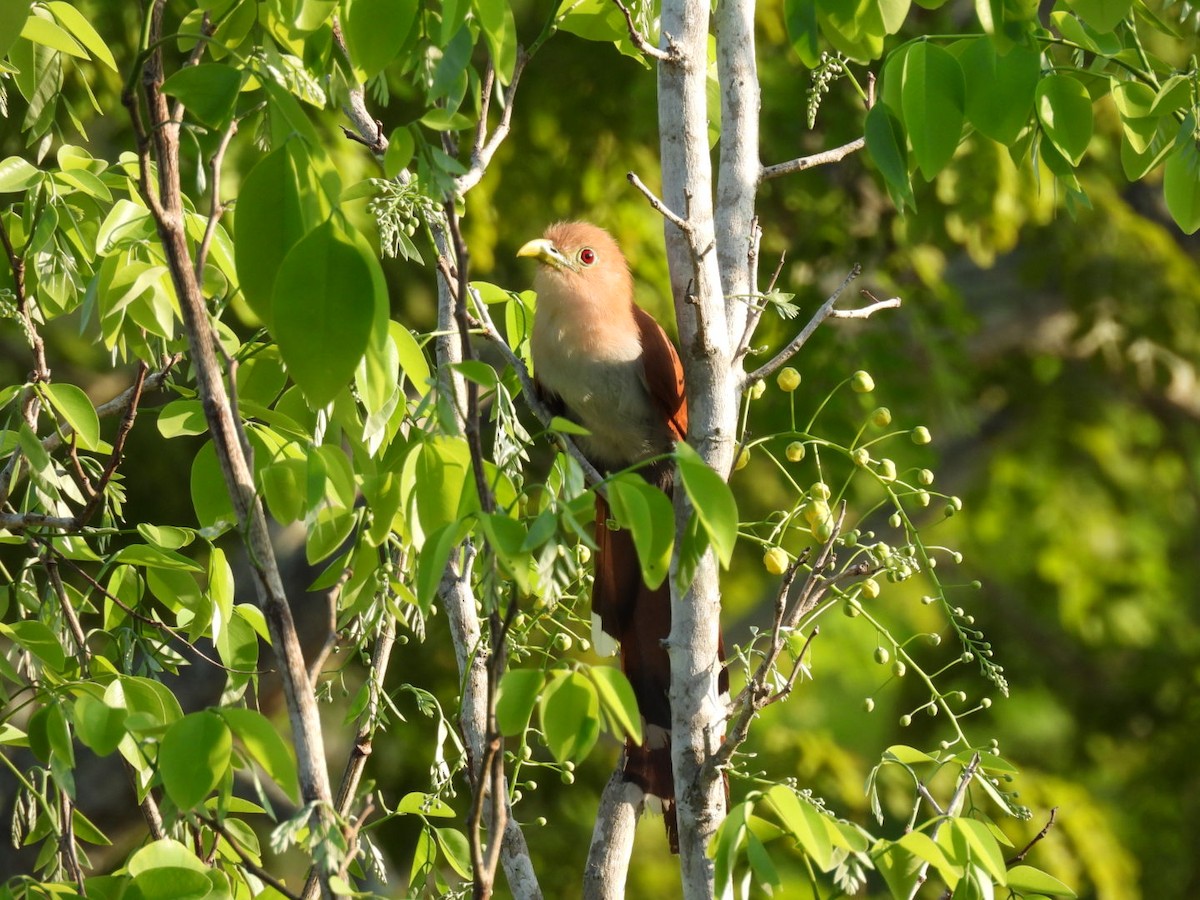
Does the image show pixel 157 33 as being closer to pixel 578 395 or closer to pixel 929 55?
pixel 929 55

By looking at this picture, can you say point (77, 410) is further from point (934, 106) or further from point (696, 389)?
point (934, 106)

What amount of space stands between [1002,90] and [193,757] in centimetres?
122

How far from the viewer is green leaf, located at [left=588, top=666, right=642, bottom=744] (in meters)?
1.38

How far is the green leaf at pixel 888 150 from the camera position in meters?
1.72

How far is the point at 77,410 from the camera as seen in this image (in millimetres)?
2020

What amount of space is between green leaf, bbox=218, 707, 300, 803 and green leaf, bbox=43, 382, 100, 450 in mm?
724

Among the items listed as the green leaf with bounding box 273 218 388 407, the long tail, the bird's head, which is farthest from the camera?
the bird's head

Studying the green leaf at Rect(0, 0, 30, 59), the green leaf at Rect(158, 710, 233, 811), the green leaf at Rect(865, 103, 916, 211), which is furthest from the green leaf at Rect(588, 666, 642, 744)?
the green leaf at Rect(0, 0, 30, 59)

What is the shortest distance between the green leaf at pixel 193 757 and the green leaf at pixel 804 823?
1.95ft

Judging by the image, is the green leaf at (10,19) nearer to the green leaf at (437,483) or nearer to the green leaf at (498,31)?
the green leaf at (498,31)

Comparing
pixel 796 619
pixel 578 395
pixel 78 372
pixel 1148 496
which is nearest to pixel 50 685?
pixel 796 619

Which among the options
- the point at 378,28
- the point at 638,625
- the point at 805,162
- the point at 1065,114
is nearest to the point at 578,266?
the point at 638,625

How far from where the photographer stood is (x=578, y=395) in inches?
127

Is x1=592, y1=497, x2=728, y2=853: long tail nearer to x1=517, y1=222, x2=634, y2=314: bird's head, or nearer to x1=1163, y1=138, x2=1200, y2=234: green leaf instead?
x1=517, y1=222, x2=634, y2=314: bird's head
